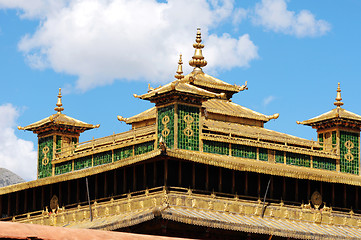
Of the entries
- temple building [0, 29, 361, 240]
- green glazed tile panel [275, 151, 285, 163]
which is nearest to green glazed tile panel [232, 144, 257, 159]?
temple building [0, 29, 361, 240]

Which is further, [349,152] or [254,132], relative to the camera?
[349,152]

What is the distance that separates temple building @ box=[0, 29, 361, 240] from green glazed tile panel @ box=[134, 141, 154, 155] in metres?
0.09

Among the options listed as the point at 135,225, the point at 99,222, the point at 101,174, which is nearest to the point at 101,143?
the point at 101,174

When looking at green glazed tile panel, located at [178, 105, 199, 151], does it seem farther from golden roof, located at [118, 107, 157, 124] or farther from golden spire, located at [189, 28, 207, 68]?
golden spire, located at [189, 28, 207, 68]

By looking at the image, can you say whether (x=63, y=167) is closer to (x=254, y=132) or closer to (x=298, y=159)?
(x=254, y=132)

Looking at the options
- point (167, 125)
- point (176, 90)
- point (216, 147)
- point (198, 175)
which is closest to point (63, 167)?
point (167, 125)

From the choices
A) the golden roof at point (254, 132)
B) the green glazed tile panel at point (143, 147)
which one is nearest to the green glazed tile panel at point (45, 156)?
the green glazed tile panel at point (143, 147)

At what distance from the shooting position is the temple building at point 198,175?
3616 centimetres

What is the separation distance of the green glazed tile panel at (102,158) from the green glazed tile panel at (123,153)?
555 millimetres

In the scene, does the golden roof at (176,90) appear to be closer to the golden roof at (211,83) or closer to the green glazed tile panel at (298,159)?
the green glazed tile panel at (298,159)

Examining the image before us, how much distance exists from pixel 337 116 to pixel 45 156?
16488 millimetres

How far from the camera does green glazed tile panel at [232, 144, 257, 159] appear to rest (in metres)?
41.5

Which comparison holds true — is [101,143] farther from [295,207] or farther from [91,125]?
[295,207]

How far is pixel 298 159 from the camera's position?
144ft
